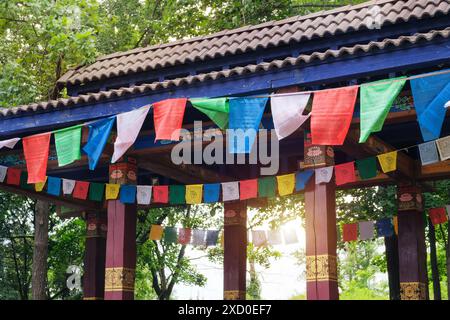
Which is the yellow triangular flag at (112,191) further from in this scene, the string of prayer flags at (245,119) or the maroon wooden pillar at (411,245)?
the maroon wooden pillar at (411,245)

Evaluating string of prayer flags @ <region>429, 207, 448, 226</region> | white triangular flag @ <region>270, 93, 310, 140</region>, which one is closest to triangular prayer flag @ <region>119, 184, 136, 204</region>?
white triangular flag @ <region>270, 93, 310, 140</region>

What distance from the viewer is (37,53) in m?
18.7

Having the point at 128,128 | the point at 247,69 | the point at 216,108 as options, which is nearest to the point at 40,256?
the point at 128,128

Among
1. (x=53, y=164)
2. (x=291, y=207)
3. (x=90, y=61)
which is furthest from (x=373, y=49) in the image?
(x=291, y=207)

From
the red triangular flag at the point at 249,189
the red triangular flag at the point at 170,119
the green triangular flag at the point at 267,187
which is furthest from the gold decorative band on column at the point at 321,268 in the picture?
the red triangular flag at the point at 249,189

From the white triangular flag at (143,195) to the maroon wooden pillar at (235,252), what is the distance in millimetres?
2303

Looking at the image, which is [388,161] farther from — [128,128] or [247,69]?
[128,128]

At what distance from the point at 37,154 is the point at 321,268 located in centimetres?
478

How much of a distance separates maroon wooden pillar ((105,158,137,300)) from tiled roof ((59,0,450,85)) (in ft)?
7.22

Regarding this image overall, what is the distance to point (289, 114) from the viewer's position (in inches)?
366

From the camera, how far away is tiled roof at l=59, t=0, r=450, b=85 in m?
11.1

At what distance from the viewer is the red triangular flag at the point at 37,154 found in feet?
36.7

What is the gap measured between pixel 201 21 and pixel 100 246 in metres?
8.52

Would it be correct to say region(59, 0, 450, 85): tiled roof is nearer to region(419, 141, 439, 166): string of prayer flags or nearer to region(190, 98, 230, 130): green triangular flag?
region(419, 141, 439, 166): string of prayer flags
